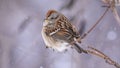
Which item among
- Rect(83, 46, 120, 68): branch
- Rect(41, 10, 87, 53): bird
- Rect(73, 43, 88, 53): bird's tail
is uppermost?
Rect(41, 10, 87, 53): bird

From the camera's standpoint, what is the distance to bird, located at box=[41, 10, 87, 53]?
1.48 meters

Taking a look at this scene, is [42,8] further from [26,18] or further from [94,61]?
[94,61]

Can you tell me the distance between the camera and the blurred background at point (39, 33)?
1504mm

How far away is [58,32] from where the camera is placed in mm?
1502

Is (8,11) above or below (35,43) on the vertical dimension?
above

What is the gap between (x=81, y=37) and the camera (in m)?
1.49

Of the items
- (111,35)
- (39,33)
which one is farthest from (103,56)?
(39,33)

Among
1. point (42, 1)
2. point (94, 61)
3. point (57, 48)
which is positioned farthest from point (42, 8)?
point (94, 61)

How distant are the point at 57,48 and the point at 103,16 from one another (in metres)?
0.18

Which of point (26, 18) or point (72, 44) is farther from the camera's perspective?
point (26, 18)

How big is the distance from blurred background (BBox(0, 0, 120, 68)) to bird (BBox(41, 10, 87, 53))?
3cm

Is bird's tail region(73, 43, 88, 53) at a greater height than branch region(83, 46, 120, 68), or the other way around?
bird's tail region(73, 43, 88, 53)

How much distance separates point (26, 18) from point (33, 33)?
6 centimetres

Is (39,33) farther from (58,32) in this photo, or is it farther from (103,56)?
(103,56)
